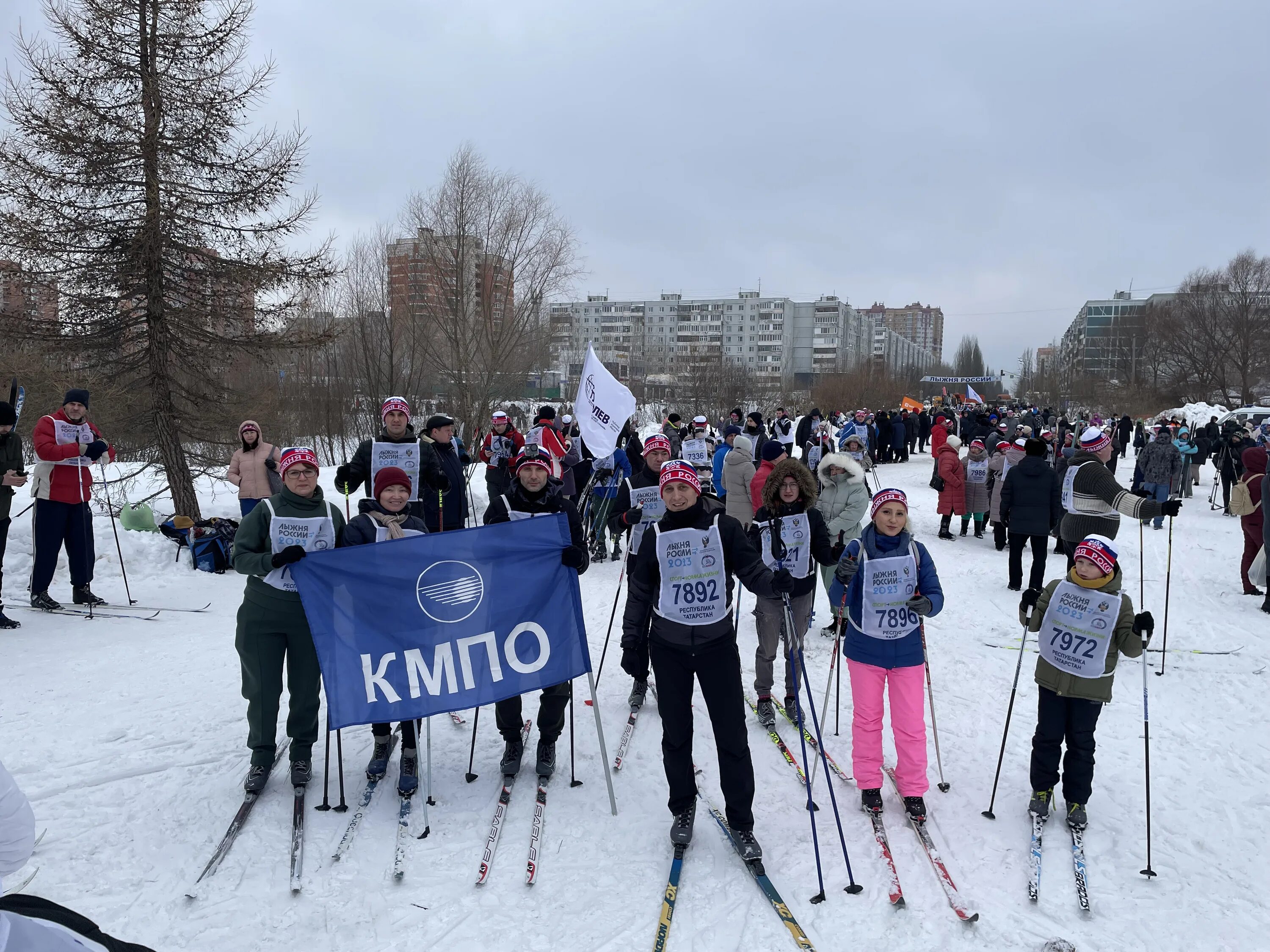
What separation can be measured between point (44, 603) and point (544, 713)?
684cm

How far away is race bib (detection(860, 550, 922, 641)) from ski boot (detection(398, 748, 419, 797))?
120 inches

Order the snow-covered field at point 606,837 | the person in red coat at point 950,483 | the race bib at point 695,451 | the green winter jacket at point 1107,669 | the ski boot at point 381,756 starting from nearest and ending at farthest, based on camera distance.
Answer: the snow-covered field at point 606,837
the green winter jacket at point 1107,669
the ski boot at point 381,756
the race bib at point 695,451
the person in red coat at point 950,483

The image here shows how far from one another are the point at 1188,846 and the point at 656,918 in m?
3.30

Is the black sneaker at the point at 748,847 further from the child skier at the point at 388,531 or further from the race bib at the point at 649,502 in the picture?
the race bib at the point at 649,502

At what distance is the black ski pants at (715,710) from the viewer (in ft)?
13.7

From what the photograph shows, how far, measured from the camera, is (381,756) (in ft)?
16.4

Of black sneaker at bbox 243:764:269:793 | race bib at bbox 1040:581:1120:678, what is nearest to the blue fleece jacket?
race bib at bbox 1040:581:1120:678

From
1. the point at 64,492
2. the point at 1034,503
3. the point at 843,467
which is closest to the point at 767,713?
the point at 843,467

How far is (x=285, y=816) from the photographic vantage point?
4531 mm

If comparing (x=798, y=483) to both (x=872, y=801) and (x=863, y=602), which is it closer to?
(x=863, y=602)

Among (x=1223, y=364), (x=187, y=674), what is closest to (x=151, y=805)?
(x=187, y=674)

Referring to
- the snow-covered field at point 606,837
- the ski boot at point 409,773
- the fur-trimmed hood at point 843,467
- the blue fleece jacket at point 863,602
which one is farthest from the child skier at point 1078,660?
the ski boot at point 409,773

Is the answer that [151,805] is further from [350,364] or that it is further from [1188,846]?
[350,364]

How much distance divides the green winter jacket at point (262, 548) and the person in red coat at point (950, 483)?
11.6 metres
